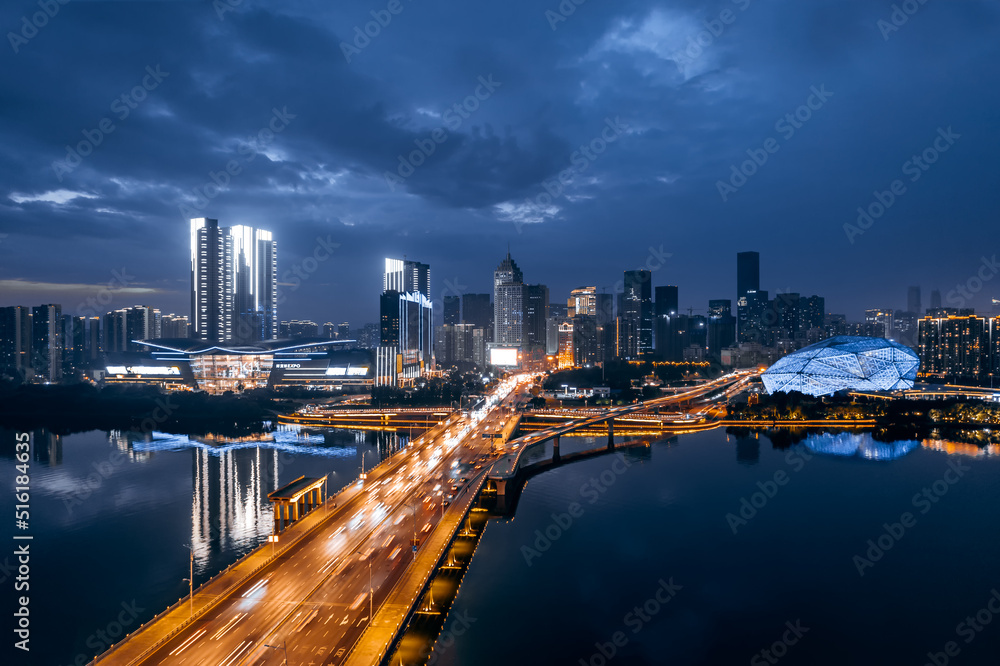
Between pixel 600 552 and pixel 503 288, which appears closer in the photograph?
pixel 600 552

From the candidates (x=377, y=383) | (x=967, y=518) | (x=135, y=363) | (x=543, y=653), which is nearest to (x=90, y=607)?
(x=543, y=653)

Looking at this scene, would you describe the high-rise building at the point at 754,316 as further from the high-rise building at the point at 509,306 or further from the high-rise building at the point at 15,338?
the high-rise building at the point at 15,338

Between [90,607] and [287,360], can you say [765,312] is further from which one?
[90,607]


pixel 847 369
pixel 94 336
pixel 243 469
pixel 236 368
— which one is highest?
pixel 94 336

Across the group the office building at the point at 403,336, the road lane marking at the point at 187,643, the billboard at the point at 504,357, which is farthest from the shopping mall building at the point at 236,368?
the road lane marking at the point at 187,643

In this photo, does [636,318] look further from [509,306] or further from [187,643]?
[187,643]

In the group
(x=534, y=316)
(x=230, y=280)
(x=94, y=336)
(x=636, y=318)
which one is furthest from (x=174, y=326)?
(x=636, y=318)

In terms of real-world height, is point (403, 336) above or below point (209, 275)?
below
